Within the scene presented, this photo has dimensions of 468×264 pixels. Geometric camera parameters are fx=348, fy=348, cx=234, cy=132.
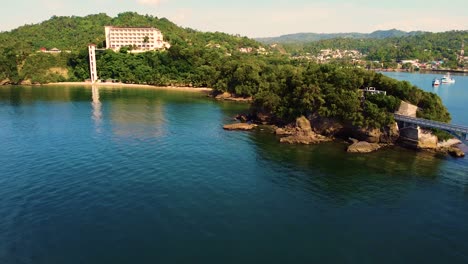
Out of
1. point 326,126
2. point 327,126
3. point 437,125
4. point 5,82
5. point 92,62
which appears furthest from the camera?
point 92,62

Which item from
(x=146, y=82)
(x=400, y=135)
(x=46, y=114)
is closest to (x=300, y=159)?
(x=400, y=135)

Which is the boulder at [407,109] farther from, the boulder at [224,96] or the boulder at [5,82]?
the boulder at [5,82]

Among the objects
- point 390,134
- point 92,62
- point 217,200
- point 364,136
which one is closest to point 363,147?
point 364,136

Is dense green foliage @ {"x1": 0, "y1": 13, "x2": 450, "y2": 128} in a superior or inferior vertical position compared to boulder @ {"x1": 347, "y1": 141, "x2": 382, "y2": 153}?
superior

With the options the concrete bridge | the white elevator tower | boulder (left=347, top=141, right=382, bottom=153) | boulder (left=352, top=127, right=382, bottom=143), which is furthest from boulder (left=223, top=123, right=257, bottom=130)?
the white elevator tower

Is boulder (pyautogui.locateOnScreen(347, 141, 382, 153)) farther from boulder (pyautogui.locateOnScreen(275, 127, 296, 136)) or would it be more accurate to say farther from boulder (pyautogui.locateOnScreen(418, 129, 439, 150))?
boulder (pyautogui.locateOnScreen(275, 127, 296, 136))

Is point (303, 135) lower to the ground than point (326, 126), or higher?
lower

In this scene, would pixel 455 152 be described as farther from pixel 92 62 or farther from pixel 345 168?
pixel 92 62
